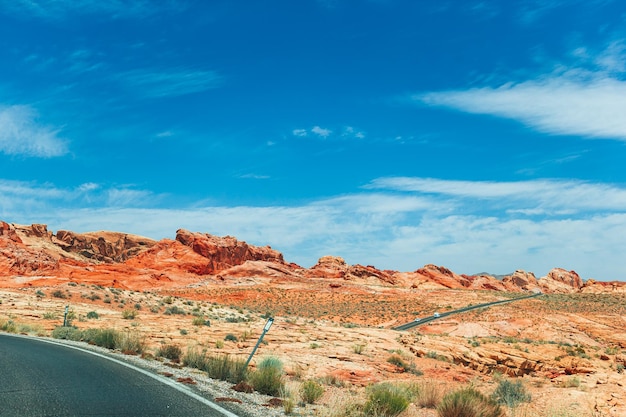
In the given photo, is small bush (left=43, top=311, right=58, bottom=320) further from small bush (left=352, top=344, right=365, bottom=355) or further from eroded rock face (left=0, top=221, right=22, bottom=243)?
eroded rock face (left=0, top=221, right=22, bottom=243)

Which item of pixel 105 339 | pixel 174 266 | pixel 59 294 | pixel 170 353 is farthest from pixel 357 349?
pixel 174 266

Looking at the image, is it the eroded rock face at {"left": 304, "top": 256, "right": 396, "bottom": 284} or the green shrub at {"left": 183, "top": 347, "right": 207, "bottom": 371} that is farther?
the eroded rock face at {"left": 304, "top": 256, "right": 396, "bottom": 284}

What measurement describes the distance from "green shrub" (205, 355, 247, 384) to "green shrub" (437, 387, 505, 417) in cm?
413

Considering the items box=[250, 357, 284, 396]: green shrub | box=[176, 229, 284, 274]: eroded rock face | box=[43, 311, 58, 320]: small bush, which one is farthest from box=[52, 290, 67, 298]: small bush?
box=[176, 229, 284, 274]: eroded rock face

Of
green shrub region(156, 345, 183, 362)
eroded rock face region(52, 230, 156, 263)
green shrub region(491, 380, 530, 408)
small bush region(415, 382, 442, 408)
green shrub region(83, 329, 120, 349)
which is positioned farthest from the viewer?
eroded rock face region(52, 230, 156, 263)

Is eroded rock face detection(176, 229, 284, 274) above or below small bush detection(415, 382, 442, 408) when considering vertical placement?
above

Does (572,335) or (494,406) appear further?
(572,335)

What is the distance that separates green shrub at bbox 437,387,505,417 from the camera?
28.1 feet

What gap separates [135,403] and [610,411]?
11406 mm

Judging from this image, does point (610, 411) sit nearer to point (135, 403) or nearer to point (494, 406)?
point (494, 406)

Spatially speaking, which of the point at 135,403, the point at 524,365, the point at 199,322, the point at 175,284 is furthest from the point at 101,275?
the point at 135,403

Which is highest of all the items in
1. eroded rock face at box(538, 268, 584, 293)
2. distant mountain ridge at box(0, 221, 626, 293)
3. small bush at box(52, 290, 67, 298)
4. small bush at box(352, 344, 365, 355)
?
eroded rock face at box(538, 268, 584, 293)

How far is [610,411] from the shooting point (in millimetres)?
12516

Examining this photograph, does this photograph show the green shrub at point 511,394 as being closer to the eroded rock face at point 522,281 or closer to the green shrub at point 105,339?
the green shrub at point 105,339
